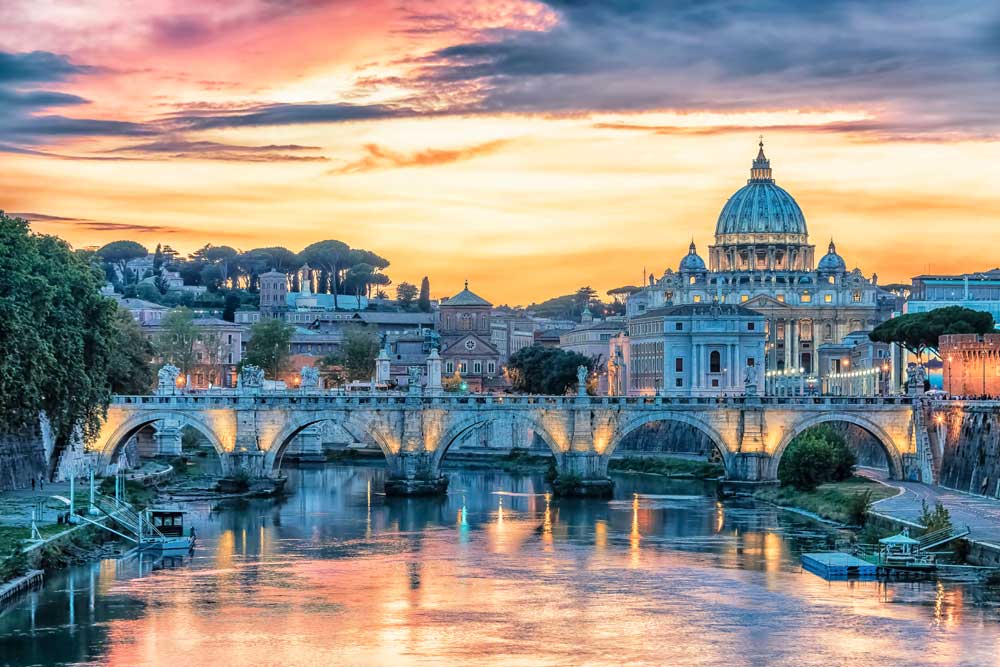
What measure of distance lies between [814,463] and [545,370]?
2634 inches

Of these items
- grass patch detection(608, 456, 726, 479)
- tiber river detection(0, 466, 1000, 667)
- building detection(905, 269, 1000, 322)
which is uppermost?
building detection(905, 269, 1000, 322)

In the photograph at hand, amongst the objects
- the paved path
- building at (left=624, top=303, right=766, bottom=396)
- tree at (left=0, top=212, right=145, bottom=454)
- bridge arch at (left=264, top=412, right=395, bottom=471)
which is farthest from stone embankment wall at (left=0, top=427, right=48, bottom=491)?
building at (left=624, top=303, right=766, bottom=396)

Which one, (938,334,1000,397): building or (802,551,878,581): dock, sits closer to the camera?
(802,551,878,581): dock

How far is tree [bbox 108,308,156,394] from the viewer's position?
95812mm

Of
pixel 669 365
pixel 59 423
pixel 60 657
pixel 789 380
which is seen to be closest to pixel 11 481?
pixel 59 423

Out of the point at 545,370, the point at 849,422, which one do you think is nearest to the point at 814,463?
the point at 849,422

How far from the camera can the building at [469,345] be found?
180m

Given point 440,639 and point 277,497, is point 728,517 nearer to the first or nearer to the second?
point 277,497

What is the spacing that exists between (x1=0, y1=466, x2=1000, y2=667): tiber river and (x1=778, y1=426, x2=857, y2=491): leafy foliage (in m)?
5.93

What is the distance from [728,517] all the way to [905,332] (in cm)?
3676

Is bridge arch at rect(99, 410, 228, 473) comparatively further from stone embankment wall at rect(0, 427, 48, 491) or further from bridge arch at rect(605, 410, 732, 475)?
bridge arch at rect(605, 410, 732, 475)

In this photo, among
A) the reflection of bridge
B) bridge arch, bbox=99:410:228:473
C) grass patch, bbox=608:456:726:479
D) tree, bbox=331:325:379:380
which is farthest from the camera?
tree, bbox=331:325:379:380

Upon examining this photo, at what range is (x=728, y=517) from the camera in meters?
80.2

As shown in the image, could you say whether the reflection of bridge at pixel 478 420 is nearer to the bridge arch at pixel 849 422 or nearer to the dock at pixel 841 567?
the bridge arch at pixel 849 422
